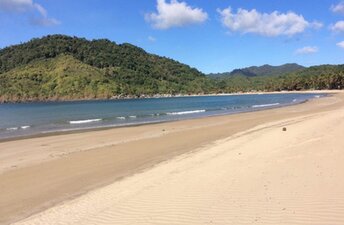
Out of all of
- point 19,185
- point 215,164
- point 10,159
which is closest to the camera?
point 19,185

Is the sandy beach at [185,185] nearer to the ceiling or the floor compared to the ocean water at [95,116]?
nearer to the ceiling

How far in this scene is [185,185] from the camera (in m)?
9.36

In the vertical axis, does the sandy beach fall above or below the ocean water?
above

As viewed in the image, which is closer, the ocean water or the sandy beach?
the sandy beach

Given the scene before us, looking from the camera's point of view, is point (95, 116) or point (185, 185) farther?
point (95, 116)

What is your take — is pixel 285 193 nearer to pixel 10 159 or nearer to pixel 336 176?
pixel 336 176

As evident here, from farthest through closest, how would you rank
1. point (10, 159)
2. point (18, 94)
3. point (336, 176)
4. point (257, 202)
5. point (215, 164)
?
point (18, 94) < point (10, 159) < point (215, 164) < point (336, 176) < point (257, 202)

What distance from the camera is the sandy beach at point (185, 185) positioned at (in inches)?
275

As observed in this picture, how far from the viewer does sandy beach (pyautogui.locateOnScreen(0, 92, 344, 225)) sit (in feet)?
22.9

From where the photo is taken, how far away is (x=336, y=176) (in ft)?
29.6

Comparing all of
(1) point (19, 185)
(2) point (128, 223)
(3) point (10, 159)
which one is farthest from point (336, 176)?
(3) point (10, 159)

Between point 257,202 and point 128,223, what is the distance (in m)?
2.32

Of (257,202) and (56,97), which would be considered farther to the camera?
(56,97)

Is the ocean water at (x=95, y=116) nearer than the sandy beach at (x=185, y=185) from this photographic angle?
No
